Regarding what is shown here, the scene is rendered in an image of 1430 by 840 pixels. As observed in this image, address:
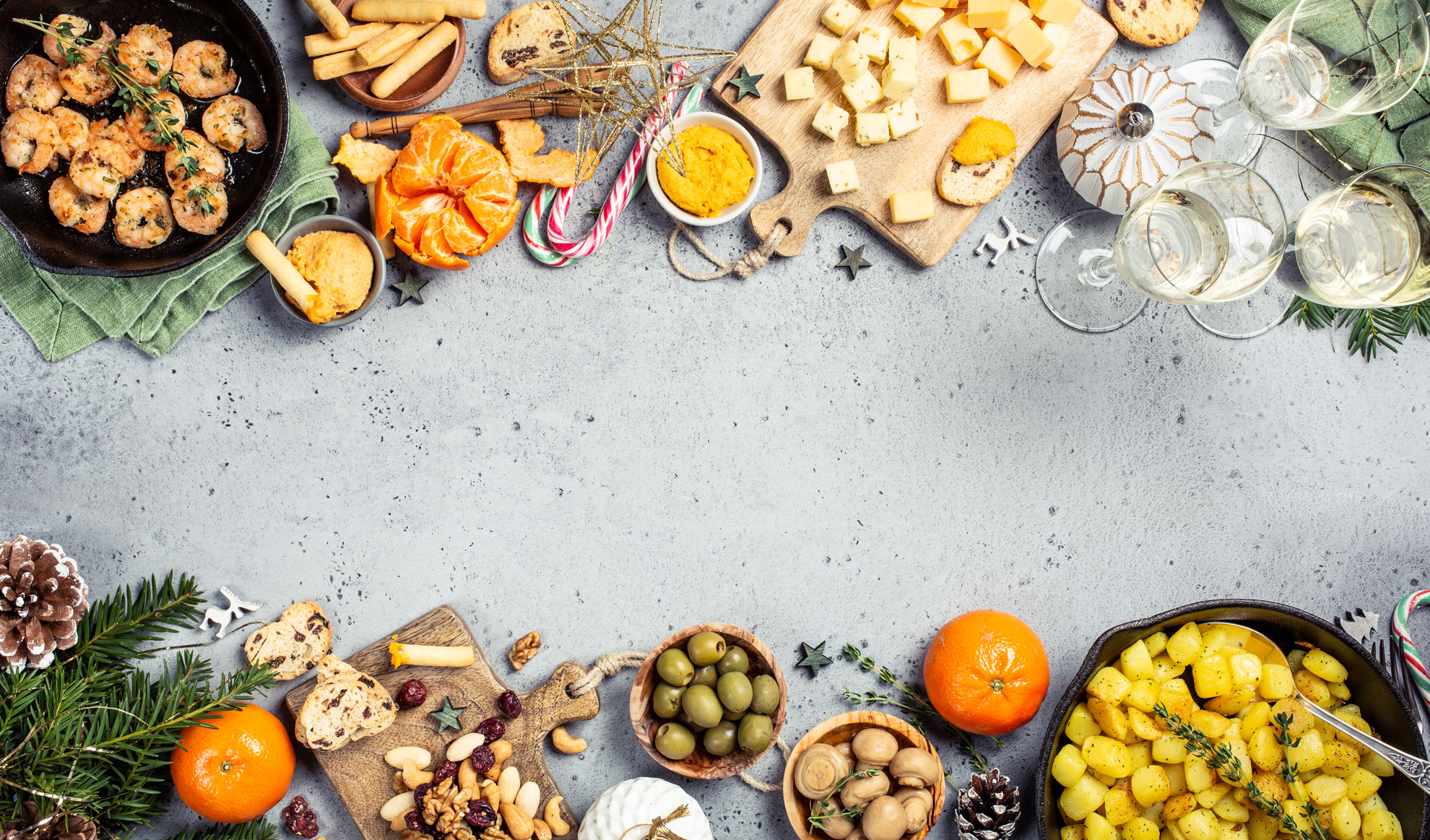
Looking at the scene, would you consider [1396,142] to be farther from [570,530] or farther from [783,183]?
[570,530]

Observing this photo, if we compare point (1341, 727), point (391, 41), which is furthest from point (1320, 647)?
point (391, 41)

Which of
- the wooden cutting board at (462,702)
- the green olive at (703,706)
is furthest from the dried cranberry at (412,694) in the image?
the green olive at (703,706)

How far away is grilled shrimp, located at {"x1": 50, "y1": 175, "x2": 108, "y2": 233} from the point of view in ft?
4.90

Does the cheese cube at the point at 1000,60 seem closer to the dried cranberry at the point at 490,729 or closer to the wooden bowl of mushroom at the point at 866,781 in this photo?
the wooden bowl of mushroom at the point at 866,781

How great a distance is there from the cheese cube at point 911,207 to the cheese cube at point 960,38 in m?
0.30

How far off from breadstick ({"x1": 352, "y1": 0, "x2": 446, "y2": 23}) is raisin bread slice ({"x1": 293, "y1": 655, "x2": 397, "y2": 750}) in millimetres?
1259

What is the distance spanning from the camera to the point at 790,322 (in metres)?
1.74

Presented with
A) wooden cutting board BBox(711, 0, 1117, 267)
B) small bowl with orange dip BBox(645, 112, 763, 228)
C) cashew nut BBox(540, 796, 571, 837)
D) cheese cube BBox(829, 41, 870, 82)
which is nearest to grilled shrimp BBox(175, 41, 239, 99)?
small bowl with orange dip BBox(645, 112, 763, 228)

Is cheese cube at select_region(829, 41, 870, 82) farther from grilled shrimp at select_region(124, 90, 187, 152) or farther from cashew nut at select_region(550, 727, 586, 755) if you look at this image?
cashew nut at select_region(550, 727, 586, 755)

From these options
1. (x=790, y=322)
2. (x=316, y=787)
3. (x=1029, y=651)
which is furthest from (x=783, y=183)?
(x=316, y=787)

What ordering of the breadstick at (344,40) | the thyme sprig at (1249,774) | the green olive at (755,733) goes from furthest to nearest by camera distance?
1. the breadstick at (344,40)
2. the green olive at (755,733)
3. the thyme sprig at (1249,774)

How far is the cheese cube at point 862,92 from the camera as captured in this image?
167 centimetres

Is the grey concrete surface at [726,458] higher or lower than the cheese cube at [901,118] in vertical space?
lower

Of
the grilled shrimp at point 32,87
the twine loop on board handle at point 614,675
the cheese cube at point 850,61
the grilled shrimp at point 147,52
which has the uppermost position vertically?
the cheese cube at point 850,61
